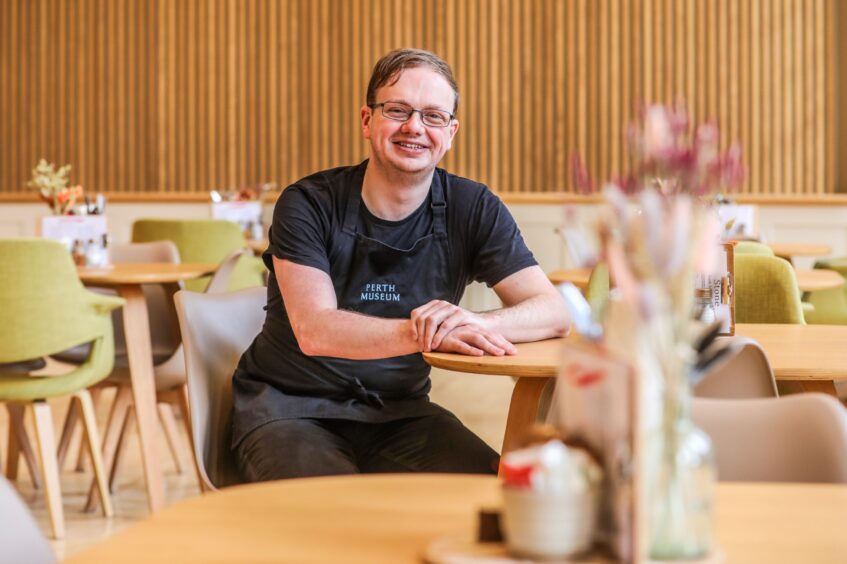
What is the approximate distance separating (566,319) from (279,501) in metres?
1.47

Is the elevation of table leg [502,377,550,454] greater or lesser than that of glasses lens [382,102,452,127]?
lesser

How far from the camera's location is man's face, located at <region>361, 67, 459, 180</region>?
2775 millimetres

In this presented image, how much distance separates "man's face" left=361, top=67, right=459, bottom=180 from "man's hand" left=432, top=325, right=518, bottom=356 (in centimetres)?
46

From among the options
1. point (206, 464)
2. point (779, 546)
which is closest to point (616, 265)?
point (779, 546)

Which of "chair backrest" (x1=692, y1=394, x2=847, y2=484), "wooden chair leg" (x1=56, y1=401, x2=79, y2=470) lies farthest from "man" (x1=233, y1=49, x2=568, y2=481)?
"wooden chair leg" (x1=56, y1=401, x2=79, y2=470)

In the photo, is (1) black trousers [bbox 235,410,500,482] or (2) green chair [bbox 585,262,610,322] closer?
(1) black trousers [bbox 235,410,500,482]

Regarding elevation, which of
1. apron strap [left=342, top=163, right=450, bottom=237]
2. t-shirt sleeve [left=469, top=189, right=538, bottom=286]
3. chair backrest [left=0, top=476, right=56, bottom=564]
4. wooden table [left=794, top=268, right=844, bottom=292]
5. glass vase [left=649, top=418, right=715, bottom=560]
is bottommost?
chair backrest [left=0, top=476, right=56, bottom=564]

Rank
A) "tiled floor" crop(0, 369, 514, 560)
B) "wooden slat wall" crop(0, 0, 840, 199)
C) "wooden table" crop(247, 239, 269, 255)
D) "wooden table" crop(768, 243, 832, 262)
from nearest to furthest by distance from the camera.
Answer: "tiled floor" crop(0, 369, 514, 560) → "wooden table" crop(768, 243, 832, 262) → "wooden table" crop(247, 239, 269, 255) → "wooden slat wall" crop(0, 0, 840, 199)

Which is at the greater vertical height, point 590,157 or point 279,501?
point 590,157

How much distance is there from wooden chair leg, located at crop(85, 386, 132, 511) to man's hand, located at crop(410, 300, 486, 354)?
8.72 ft

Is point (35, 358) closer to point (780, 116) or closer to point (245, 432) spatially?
point (245, 432)

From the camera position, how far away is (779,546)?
1247 millimetres

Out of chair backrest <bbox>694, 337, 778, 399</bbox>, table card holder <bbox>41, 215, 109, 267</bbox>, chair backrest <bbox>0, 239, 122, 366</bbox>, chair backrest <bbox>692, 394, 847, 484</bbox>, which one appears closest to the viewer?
chair backrest <bbox>692, 394, 847, 484</bbox>

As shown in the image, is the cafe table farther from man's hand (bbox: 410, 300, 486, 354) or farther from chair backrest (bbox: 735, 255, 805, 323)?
chair backrest (bbox: 735, 255, 805, 323)
